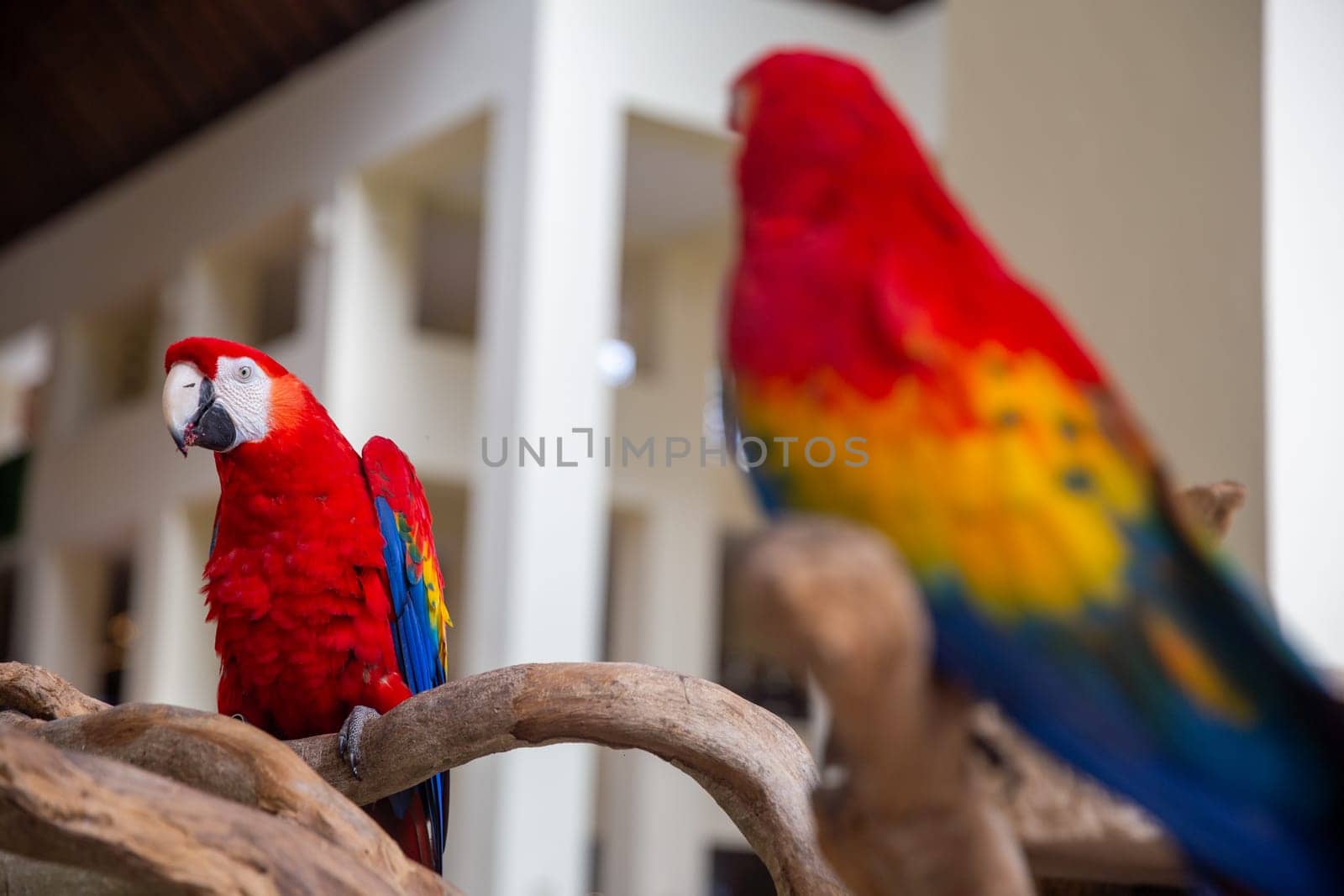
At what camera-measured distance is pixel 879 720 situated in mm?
756

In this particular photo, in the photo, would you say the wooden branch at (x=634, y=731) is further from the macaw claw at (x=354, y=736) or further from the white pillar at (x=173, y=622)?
the white pillar at (x=173, y=622)

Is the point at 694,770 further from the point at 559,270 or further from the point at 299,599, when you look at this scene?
the point at 559,270

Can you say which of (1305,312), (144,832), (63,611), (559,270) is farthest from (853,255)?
(63,611)

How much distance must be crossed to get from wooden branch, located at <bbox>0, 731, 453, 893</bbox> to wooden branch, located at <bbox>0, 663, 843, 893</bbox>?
0.85 feet

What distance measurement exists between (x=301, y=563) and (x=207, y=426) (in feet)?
0.57

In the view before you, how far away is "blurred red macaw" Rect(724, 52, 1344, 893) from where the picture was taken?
0.77 m

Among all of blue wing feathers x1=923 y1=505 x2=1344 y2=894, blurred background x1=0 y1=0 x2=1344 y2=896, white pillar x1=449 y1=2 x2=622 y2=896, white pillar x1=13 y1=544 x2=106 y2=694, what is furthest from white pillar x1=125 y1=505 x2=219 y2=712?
blue wing feathers x1=923 y1=505 x2=1344 y2=894

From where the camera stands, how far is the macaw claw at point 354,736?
4.81ft

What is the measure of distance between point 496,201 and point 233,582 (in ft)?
11.3

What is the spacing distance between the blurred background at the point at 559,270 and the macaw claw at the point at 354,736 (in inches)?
62.2

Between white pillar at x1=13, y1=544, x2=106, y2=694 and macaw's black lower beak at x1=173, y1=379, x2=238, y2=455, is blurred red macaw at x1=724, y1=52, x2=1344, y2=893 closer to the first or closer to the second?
macaw's black lower beak at x1=173, y1=379, x2=238, y2=455

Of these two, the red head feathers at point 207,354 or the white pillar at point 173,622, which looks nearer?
the red head feathers at point 207,354

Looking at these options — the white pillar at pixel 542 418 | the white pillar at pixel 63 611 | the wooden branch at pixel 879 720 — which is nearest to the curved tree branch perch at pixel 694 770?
the wooden branch at pixel 879 720

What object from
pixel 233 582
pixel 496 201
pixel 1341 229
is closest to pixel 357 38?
pixel 496 201
